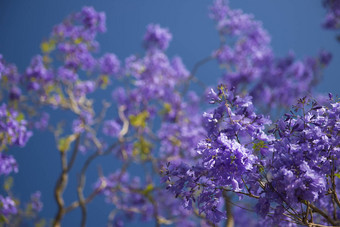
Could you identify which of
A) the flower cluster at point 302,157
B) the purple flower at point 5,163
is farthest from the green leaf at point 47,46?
the flower cluster at point 302,157

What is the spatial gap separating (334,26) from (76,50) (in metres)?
5.51

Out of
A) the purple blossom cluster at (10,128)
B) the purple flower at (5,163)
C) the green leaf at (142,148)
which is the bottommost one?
the purple flower at (5,163)

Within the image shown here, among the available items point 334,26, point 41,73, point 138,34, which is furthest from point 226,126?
point 138,34

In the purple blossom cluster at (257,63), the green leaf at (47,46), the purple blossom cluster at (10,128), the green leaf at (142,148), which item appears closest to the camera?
the purple blossom cluster at (10,128)

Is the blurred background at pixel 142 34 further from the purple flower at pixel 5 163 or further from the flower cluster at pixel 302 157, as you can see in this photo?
the flower cluster at pixel 302 157

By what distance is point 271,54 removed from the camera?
842cm

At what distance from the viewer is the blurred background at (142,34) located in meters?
16.9

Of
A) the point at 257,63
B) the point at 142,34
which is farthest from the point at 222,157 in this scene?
the point at 142,34

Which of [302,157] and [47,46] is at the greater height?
[47,46]

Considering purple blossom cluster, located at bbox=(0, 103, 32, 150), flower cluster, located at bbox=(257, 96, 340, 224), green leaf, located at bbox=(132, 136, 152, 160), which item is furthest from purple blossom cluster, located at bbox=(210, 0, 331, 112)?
flower cluster, located at bbox=(257, 96, 340, 224)

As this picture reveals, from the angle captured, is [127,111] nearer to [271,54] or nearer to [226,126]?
[271,54]

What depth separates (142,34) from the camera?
18.7 metres

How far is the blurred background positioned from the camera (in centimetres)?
1692

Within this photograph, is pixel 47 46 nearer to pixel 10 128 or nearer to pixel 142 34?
pixel 10 128
